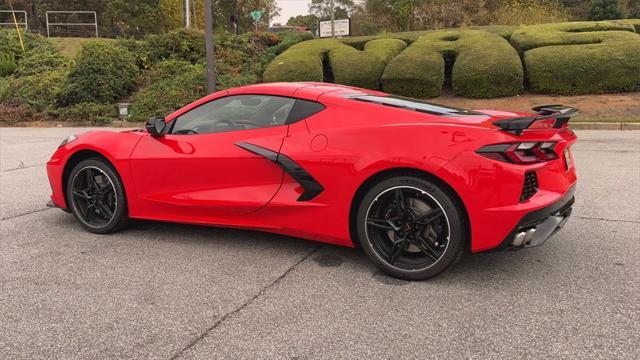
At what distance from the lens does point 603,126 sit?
500 inches

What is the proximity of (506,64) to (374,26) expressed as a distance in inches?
894

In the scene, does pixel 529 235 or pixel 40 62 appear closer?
pixel 529 235

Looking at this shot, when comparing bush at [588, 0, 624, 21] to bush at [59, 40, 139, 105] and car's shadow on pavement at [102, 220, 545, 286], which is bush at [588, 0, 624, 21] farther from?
car's shadow on pavement at [102, 220, 545, 286]

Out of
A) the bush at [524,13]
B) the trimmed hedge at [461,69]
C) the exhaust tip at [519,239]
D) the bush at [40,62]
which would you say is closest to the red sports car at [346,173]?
the exhaust tip at [519,239]

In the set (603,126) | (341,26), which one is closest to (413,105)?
(603,126)

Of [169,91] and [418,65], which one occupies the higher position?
[418,65]

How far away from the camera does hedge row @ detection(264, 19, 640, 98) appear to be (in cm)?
1511

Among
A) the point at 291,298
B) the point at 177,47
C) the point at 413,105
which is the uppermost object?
the point at 177,47

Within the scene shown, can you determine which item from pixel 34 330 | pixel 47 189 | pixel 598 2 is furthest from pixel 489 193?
pixel 598 2

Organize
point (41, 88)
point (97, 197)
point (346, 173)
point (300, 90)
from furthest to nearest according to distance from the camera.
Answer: point (41, 88)
point (97, 197)
point (300, 90)
point (346, 173)

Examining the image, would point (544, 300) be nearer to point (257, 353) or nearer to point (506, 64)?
point (257, 353)

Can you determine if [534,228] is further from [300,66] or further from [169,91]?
[169,91]

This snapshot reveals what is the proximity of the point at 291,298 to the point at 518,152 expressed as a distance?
1.69 meters

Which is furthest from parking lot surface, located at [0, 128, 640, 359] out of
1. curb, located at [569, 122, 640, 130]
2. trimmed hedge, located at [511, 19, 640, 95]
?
trimmed hedge, located at [511, 19, 640, 95]
